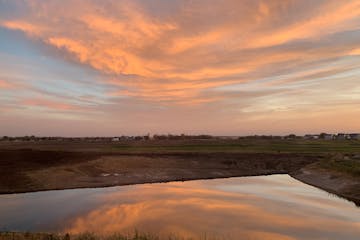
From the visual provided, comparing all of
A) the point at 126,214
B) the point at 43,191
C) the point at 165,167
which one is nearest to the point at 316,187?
the point at 165,167

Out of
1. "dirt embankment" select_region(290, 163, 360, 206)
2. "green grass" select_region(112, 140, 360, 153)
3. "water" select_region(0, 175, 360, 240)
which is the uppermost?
"green grass" select_region(112, 140, 360, 153)

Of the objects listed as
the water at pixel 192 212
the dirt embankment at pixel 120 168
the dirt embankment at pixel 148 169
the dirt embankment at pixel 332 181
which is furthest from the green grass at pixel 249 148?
the water at pixel 192 212

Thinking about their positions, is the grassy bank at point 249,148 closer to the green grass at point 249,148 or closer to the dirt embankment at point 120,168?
the green grass at point 249,148

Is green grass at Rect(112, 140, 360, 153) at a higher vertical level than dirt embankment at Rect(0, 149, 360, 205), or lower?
higher

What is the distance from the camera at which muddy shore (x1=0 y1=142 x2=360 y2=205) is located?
42594 millimetres

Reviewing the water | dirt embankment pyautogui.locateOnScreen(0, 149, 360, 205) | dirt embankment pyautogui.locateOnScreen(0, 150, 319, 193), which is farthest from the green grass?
the water

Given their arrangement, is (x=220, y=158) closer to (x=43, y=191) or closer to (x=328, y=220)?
(x=43, y=191)

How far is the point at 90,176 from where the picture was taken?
159ft

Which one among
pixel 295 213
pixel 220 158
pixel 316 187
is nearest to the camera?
pixel 295 213

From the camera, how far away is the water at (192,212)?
2355 cm

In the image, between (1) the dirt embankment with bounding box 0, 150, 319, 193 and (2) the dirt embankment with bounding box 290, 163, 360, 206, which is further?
(1) the dirt embankment with bounding box 0, 150, 319, 193

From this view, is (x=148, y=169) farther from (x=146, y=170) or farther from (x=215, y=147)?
(x=215, y=147)

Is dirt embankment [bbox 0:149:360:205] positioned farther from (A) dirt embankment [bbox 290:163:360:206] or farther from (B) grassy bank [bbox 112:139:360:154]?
(B) grassy bank [bbox 112:139:360:154]

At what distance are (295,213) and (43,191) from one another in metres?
25.8
